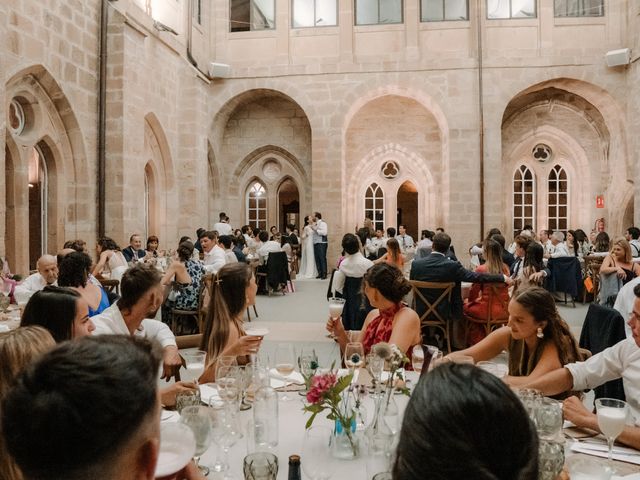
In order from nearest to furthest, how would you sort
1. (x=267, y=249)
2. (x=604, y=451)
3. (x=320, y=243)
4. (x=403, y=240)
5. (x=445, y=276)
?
(x=604, y=451) → (x=445, y=276) → (x=267, y=249) → (x=320, y=243) → (x=403, y=240)

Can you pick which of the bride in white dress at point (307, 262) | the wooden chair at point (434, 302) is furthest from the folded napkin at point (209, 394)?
the bride in white dress at point (307, 262)

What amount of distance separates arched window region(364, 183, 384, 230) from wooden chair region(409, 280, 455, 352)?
375 inches

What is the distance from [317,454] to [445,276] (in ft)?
13.4

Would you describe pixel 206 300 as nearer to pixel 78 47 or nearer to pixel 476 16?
pixel 78 47

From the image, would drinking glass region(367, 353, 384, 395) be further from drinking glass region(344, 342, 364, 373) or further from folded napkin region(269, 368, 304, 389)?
folded napkin region(269, 368, 304, 389)

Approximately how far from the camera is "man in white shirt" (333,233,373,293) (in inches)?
233

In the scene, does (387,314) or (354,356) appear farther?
(387,314)

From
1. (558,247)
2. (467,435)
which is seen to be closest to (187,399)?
(467,435)

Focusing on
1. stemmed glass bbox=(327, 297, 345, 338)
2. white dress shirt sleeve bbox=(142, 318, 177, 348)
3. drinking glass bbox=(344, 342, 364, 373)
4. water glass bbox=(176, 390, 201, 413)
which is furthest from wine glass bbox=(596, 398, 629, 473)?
white dress shirt sleeve bbox=(142, 318, 177, 348)

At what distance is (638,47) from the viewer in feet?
37.3


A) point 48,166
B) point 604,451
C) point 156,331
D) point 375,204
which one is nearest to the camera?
point 604,451

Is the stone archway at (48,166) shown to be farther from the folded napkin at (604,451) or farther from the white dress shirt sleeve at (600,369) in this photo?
the folded napkin at (604,451)

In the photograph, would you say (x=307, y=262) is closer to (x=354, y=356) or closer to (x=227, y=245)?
(x=227, y=245)

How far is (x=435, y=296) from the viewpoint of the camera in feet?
17.7
